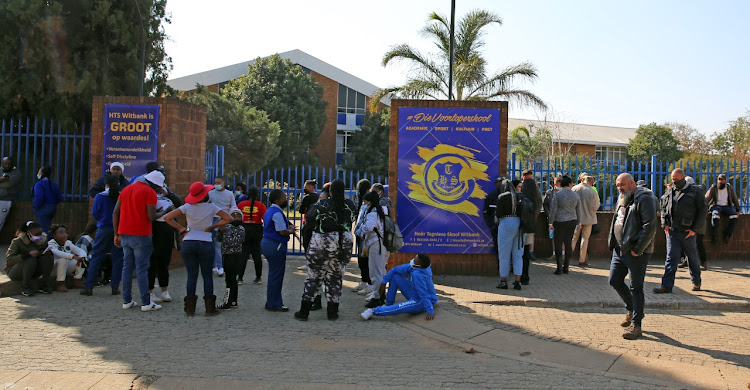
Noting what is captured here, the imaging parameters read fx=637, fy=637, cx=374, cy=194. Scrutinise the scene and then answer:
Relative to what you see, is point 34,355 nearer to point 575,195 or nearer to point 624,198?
point 624,198

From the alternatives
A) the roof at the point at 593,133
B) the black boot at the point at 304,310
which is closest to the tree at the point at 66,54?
the black boot at the point at 304,310

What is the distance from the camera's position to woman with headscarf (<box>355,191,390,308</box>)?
807cm

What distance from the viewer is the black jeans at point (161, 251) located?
26.6ft

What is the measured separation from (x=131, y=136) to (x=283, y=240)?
442cm

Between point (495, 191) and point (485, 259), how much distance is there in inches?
47.1

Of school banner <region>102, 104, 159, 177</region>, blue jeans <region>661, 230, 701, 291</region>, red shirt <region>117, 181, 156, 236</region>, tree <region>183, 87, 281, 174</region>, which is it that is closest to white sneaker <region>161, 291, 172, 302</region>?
red shirt <region>117, 181, 156, 236</region>

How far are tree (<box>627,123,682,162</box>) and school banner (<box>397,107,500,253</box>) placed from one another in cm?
3158

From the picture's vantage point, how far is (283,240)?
7547 mm

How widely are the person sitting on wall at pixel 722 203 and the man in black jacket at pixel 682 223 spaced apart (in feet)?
11.4

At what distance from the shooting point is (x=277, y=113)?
3509 cm

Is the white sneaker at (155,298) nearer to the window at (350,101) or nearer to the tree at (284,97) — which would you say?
the tree at (284,97)

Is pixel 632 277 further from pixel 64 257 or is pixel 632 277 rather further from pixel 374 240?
pixel 64 257

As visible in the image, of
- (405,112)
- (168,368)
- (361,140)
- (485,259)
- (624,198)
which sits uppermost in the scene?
(361,140)

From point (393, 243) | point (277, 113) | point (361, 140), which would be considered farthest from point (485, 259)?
point (361, 140)
